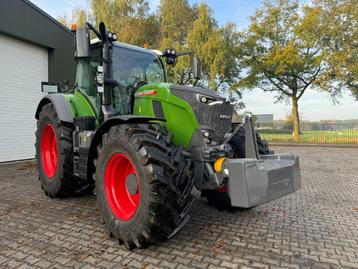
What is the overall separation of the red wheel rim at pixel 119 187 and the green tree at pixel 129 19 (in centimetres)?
1994

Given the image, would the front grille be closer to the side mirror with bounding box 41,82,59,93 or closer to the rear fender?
the rear fender

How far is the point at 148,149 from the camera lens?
2883 mm

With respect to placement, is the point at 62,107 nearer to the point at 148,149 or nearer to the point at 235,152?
the point at 148,149

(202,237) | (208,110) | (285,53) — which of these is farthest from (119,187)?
(285,53)

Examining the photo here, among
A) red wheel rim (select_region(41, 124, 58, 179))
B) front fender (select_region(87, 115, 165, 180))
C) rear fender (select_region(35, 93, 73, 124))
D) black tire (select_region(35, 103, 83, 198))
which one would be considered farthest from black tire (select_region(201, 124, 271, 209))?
red wheel rim (select_region(41, 124, 58, 179))

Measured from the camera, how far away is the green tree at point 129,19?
22016mm

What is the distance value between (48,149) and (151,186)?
3.51 meters

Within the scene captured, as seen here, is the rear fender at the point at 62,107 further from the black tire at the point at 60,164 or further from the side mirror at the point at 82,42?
the side mirror at the point at 82,42

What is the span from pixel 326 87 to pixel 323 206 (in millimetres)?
15928

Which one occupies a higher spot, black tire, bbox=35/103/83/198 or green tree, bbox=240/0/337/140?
green tree, bbox=240/0/337/140

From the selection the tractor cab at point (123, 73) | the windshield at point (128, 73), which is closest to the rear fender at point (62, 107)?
the tractor cab at point (123, 73)

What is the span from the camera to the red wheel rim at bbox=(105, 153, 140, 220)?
3.30 metres

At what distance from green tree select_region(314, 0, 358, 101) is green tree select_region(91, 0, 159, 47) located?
11779 millimetres

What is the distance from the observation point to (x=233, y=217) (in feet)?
13.6
